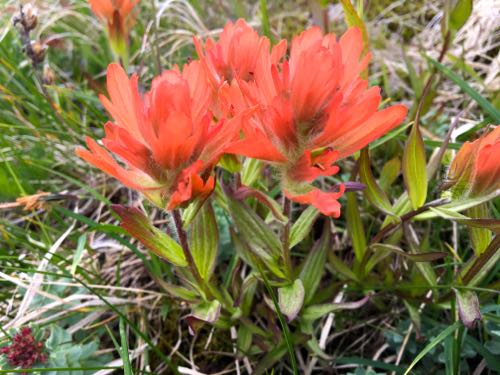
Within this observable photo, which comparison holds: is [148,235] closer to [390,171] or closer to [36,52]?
[390,171]

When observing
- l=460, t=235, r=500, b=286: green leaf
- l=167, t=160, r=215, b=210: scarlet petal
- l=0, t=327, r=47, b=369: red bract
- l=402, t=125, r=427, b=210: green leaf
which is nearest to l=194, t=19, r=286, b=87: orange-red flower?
l=167, t=160, r=215, b=210: scarlet petal

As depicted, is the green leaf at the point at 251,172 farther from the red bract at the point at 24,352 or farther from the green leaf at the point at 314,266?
the red bract at the point at 24,352

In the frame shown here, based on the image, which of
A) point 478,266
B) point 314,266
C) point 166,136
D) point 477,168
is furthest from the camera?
point 314,266

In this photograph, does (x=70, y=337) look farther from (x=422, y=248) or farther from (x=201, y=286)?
(x=422, y=248)

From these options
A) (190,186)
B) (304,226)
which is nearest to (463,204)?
(304,226)

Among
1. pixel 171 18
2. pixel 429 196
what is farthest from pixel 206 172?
pixel 171 18

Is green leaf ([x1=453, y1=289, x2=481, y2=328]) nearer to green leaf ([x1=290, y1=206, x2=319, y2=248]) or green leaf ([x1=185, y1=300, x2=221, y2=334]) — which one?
green leaf ([x1=290, y1=206, x2=319, y2=248])
